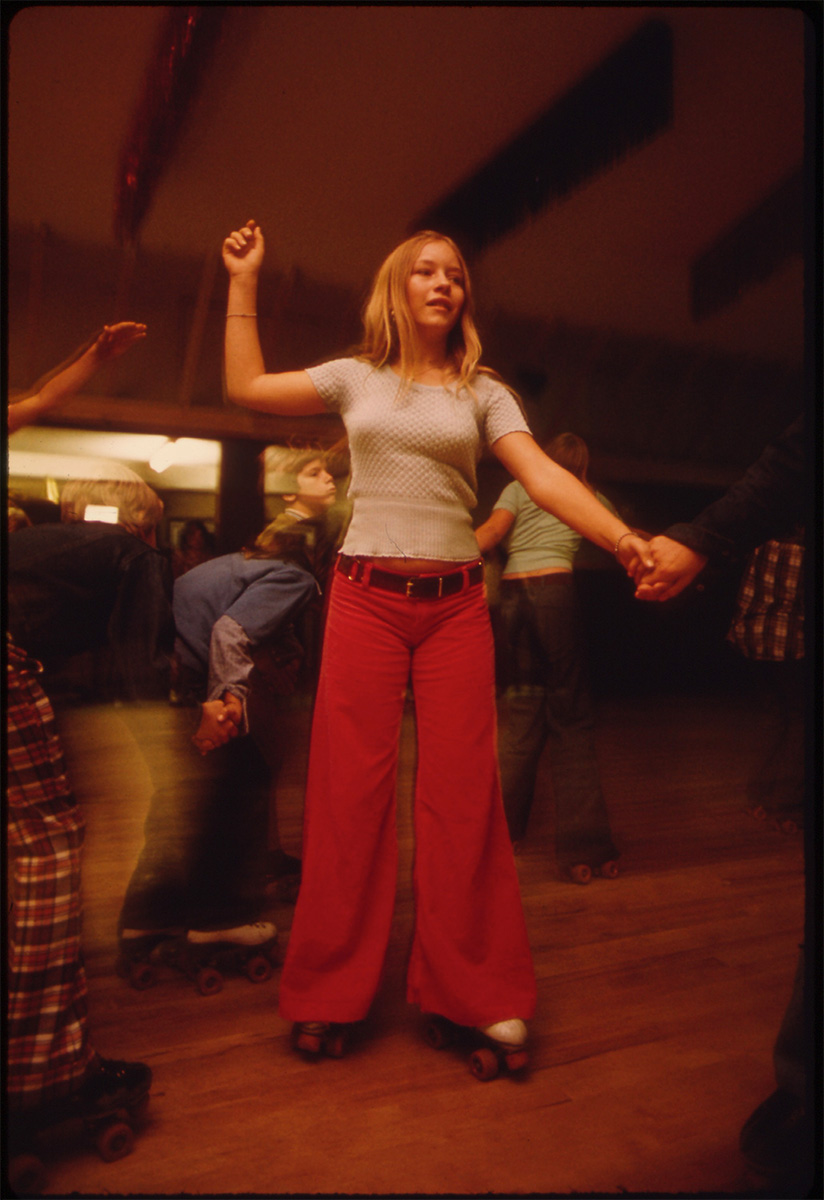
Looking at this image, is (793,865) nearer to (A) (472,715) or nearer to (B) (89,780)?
(A) (472,715)

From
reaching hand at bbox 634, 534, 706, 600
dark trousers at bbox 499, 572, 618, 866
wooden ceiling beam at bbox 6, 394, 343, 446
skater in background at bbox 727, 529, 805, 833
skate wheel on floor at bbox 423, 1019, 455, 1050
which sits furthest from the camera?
dark trousers at bbox 499, 572, 618, 866

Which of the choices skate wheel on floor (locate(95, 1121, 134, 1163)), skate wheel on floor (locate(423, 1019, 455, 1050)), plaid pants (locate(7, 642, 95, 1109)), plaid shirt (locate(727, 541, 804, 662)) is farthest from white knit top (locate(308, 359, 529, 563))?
skate wheel on floor (locate(95, 1121, 134, 1163))

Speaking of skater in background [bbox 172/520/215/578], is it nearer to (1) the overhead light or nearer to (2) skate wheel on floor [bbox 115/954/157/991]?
(1) the overhead light

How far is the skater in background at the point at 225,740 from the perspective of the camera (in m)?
1.63

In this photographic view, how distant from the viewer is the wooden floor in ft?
3.91

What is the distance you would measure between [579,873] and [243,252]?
6.15 ft

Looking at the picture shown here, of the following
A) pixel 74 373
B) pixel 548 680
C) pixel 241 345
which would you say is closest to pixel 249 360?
pixel 241 345

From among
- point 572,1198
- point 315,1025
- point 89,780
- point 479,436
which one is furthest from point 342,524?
point 572,1198

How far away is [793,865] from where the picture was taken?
2359mm

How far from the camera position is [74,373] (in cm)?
153

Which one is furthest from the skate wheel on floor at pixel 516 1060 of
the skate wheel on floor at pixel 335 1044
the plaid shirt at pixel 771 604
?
the plaid shirt at pixel 771 604

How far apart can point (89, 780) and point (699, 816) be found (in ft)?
6.72

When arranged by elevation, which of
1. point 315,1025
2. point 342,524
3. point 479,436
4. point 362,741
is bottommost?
point 315,1025

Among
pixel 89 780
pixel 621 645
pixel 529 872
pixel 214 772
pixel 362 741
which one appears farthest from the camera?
pixel 529 872
